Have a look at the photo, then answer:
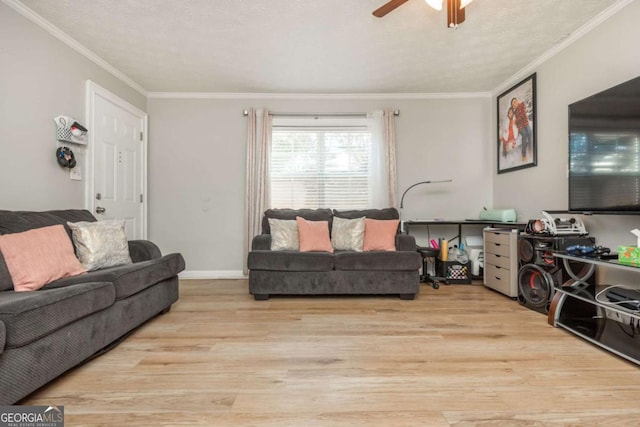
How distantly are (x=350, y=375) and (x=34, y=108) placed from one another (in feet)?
10.7

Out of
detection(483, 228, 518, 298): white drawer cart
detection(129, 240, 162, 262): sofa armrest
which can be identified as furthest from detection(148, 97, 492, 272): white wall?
detection(129, 240, 162, 262): sofa armrest

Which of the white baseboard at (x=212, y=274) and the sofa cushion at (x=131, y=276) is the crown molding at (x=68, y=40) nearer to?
the sofa cushion at (x=131, y=276)

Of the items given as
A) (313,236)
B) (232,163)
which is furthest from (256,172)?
(313,236)

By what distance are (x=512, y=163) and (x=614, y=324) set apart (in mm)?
2087

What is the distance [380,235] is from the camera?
3.30 meters

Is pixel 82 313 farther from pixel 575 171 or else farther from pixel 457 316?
pixel 575 171

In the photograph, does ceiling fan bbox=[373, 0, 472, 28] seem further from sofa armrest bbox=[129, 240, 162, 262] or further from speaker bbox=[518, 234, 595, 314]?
sofa armrest bbox=[129, 240, 162, 262]

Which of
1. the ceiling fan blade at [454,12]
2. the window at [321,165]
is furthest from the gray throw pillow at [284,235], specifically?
the ceiling fan blade at [454,12]

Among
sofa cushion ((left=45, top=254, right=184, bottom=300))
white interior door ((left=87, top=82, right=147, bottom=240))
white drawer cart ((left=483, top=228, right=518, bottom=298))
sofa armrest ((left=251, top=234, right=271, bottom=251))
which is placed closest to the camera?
sofa cushion ((left=45, top=254, right=184, bottom=300))

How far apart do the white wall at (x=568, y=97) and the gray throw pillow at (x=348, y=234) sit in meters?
1.97

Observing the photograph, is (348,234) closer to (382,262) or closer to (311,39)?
(382,262)

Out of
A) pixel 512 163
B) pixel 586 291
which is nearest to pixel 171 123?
pixel 512 163

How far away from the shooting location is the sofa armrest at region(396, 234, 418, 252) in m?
3.17

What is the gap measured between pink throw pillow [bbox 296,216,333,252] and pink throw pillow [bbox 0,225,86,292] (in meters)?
1.95
